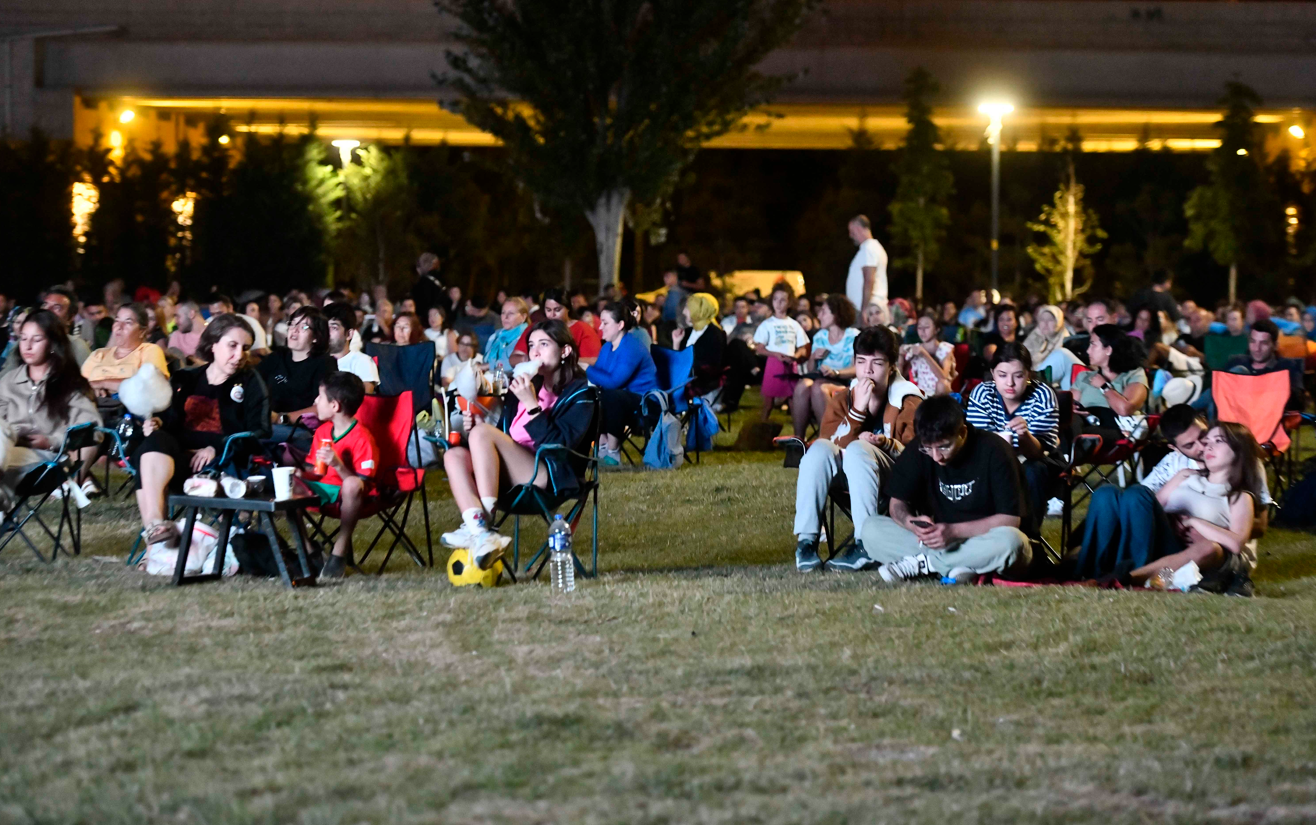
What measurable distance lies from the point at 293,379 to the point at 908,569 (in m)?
3.81

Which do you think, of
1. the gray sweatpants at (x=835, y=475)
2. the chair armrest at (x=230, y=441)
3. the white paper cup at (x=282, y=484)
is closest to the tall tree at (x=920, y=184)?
the gray sweatpants at (x=835, y=475)

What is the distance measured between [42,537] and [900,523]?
462cm

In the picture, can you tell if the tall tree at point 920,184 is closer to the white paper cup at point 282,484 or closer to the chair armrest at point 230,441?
the chair armrest at point 230,441

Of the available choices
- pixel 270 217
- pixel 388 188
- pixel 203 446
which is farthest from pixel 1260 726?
pixel 388 188

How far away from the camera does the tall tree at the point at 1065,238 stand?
3431 cm

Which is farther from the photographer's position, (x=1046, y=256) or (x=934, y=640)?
(x=1046, y=256)

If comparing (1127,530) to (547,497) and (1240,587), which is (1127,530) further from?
(547,497)

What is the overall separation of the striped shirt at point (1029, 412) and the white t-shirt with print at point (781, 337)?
5.53 meters

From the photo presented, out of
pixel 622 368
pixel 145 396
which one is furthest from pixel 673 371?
pixel 145 396

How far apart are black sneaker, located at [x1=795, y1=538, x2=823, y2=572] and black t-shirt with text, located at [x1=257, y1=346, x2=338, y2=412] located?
2.95 meters

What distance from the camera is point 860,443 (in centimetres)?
718

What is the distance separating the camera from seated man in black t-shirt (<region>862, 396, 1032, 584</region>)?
6531 millimetres

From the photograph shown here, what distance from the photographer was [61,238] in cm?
2525

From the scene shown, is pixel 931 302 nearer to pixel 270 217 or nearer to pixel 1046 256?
pixel 1046 256
